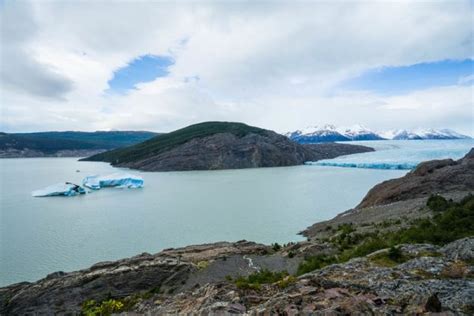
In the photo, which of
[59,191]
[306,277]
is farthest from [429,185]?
[59,191]

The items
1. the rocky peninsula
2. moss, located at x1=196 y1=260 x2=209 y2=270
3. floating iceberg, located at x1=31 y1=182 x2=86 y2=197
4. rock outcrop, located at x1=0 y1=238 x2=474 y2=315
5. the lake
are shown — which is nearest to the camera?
rock outcrop, located at x1=0 y1=238 x2=474 y2=315

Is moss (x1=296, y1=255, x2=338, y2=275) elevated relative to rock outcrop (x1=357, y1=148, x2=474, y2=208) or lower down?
lower down

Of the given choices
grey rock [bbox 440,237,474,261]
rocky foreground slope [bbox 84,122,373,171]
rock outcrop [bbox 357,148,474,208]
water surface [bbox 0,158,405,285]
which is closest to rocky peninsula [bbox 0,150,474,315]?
grey rock [bbox 440,237,474,261]

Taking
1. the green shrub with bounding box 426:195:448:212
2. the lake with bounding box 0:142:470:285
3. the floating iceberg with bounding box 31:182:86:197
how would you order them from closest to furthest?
the green shrub with bounding box 426:195:448:212 < the lake with bounding box 0:142:470:285 < the floating iceberg with bounding box 31:182:86:197

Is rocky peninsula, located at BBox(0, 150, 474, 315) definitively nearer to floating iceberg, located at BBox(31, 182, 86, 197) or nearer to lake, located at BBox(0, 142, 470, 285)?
lake, located at BBox(0, 142, 470, 285)

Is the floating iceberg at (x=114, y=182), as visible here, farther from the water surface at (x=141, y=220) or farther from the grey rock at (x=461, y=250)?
the grey rock at (x=461, y=250)

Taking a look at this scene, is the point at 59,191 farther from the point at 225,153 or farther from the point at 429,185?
the point at 225,153

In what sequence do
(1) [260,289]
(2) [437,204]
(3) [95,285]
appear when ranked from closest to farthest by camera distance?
(1) [260,289], (3) [95,285], (2) [437,204]
